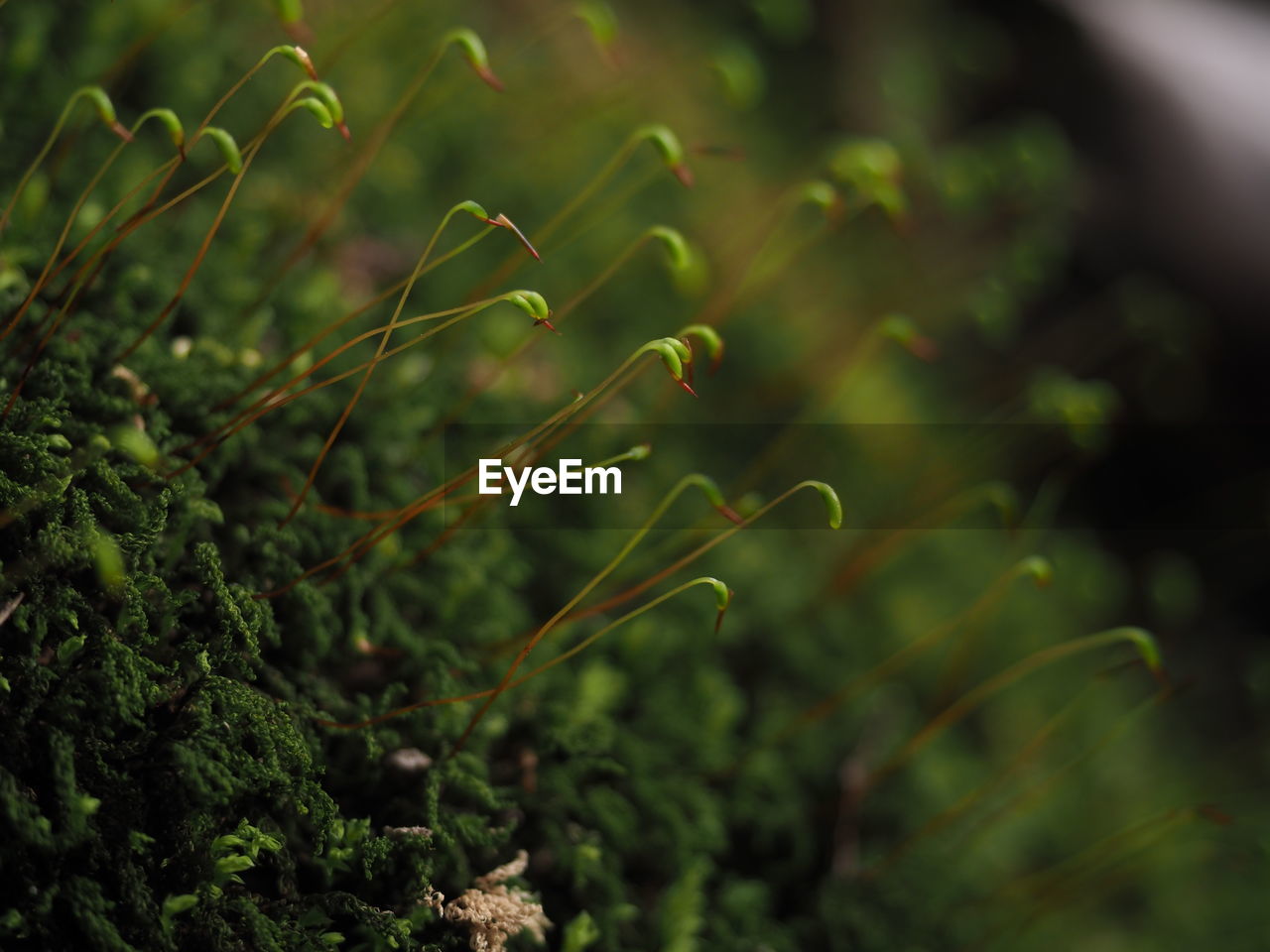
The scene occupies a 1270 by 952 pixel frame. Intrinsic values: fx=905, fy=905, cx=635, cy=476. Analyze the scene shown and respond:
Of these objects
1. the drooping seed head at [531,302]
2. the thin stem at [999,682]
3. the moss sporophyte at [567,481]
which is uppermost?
the drooping seed head at [531,302]

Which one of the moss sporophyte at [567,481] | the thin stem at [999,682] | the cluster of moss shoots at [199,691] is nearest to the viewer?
the cluster of moss shoots at [199,691]

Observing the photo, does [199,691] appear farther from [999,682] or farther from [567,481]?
[999,682]

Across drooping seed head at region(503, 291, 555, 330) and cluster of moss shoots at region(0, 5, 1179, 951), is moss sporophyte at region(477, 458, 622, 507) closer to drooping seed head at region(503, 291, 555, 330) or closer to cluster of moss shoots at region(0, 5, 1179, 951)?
cluster of moss shoots at region(0, 5, 1179, 951)

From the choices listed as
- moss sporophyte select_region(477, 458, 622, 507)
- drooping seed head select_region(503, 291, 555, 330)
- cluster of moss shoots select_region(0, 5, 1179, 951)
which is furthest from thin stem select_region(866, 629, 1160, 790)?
drooping seed head select_region(503, 291, 555, 330)

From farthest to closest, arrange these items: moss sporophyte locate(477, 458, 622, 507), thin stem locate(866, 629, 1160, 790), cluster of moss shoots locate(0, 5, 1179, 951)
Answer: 1. moss sporophyte locate(477, 458, 622, 507)
2. thin stem locate(866, 629, 1160, 790)
3. cluster of moss shoots locate(0, 5, 1179, 951)

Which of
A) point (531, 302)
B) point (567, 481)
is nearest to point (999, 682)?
point (567, 481)

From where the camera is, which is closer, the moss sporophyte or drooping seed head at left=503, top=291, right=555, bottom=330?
drooping seed head at left=503, top=291, right=555, bottom=330

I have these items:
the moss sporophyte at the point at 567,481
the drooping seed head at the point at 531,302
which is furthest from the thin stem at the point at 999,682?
the drooping seed head at the point at 531,302

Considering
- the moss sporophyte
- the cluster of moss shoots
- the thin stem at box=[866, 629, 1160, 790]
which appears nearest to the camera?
the cluster of moss shoots

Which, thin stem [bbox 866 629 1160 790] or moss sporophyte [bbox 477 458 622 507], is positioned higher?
moss sporophyte [bbox 477 458 622 507]

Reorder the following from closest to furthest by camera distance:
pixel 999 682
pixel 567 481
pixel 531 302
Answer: pixel 531 302, pixel 999 682, pixel 567 481

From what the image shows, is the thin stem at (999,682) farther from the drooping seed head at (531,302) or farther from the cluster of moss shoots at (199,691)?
the drooping seed head at (531,302)

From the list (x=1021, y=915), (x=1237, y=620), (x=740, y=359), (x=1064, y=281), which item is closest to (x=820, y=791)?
(x=1021, y=915)
